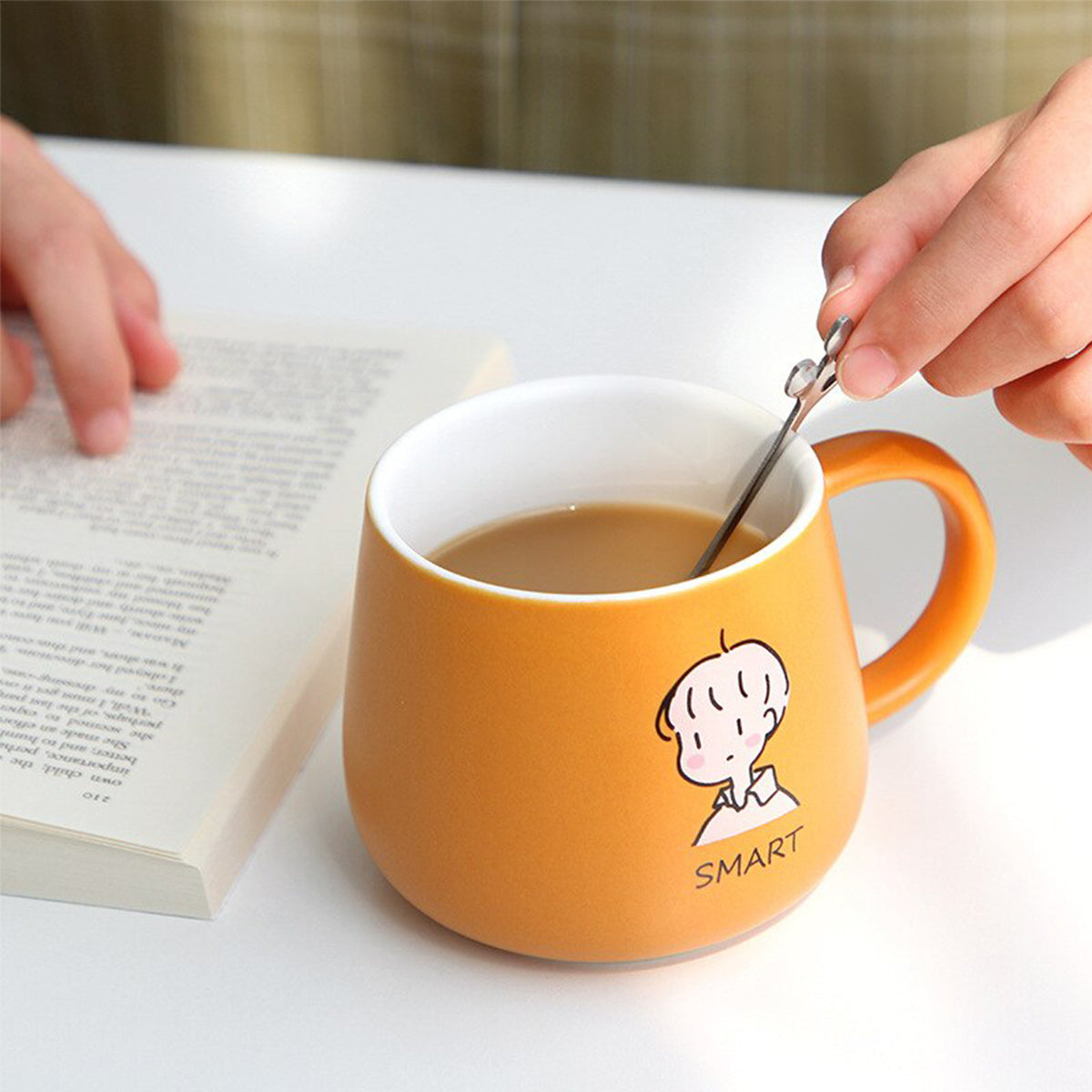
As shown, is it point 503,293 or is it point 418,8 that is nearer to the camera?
point 503,293

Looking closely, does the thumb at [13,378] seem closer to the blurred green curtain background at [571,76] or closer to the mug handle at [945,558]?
the mug handle at [945,558]

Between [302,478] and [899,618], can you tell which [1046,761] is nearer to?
[899,618]

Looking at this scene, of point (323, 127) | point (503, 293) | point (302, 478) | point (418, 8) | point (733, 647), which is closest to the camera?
point (733, 647)

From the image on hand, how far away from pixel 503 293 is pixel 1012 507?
Result: 11.9 inches

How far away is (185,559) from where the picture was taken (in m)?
0.52

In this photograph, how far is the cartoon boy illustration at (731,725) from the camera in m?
0.34

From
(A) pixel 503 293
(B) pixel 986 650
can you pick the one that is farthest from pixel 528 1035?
(A) pixel 503 293

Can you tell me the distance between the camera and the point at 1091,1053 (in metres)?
0.36

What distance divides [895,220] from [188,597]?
0.26 meters

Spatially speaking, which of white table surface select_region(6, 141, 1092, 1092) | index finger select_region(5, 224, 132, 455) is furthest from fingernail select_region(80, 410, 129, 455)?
white table surface select_region(6, 141, 1092, 1092)

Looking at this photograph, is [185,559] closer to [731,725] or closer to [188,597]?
[188,597]

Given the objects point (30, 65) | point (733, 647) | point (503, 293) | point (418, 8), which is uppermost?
point (733, 647)

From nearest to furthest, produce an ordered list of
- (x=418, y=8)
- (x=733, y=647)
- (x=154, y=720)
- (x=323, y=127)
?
1. (x=733, y=647)
2. (x=154, y=720)
3. (x=418, y=8)
4. (x=323, y=127)

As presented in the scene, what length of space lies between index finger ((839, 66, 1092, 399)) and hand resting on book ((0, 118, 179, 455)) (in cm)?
32
